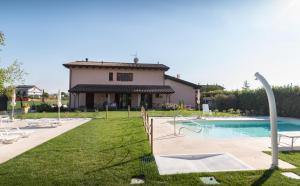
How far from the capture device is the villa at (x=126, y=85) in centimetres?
3180

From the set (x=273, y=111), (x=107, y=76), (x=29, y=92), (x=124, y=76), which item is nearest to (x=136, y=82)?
(x=124, y=76)

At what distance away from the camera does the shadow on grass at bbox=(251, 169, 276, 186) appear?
518 cm

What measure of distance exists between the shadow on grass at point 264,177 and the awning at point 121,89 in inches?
993

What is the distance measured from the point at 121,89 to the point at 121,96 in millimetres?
1920

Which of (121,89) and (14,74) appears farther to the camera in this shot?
(121,89)

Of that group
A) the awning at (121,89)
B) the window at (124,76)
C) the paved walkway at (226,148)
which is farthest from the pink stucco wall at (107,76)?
the paved walkway at (226,148)

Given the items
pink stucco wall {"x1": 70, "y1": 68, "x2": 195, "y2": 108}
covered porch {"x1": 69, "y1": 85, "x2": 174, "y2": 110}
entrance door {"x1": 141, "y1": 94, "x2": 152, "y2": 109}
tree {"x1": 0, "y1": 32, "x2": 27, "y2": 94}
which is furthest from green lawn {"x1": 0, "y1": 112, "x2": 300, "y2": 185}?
pink stucco wall {"x1": 70, "y1": 68, "x2": 195, "y2": 108}

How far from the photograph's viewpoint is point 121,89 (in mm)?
31250

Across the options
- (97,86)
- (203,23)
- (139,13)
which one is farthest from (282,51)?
(97,86)

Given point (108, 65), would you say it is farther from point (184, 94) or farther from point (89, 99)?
point (184, 94)

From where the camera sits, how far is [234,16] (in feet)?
39.8

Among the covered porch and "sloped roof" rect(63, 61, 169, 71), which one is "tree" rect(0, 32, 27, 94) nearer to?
"sloped roof" rect(63, 61, 169, 71)

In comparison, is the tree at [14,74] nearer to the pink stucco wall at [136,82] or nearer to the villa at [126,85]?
the villa at [126,85]

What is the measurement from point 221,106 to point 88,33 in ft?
66.8
